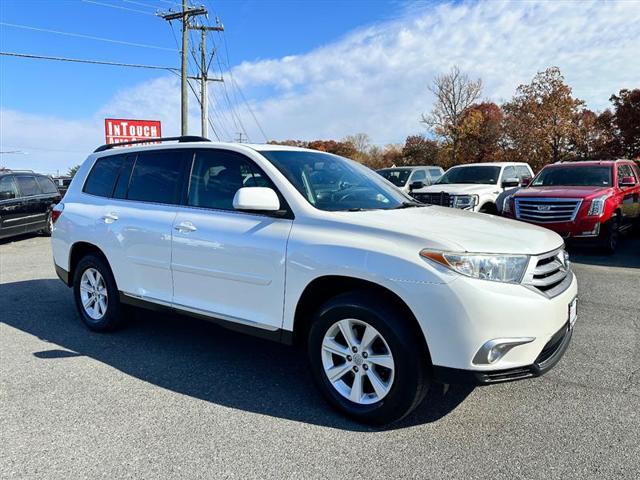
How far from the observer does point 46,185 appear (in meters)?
13.1

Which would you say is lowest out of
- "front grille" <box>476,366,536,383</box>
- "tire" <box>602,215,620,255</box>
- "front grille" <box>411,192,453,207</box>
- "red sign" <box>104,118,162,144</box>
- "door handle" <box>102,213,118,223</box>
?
"front grille" <box>476,366,536,383</box>

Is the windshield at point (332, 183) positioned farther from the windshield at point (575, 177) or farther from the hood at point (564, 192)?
the windshield at point (575, 177)

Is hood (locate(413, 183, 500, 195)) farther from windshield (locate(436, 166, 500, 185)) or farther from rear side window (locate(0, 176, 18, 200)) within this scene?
rear side window (locate(0, 176, 18, 200))

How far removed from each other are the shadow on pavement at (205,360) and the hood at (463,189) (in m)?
7.40

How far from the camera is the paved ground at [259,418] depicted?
2678 millimetres

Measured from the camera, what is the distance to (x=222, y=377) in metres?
3.87

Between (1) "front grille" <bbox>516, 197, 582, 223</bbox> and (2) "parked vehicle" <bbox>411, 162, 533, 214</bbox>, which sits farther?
(2) "parked vehicle" <bbox>411, 162, 533, 214</bbox>

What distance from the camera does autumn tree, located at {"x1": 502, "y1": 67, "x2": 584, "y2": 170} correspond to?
100 feet

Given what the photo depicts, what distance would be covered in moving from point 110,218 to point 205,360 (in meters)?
1.65

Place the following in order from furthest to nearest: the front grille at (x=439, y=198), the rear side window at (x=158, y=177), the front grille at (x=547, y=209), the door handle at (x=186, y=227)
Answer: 1. the front grille at (x=439, y=198)
2. the front grille at (x=547, y=209)
3. the rear side window at (x=158, y=177)
4. the door handle at (x=186, y=227)

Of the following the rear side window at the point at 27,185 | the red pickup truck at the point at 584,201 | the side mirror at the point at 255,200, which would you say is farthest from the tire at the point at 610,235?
the rear side window at the point at 27,185

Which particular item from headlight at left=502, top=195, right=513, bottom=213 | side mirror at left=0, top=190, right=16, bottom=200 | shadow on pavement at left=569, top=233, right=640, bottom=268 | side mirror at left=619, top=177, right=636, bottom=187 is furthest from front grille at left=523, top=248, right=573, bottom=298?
side mirror at left=0, top=190, right=16, bottom=200

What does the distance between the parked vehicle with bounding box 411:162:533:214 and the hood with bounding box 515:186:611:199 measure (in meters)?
1.31

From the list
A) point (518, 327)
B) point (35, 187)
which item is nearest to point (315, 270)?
point (518, 327)
